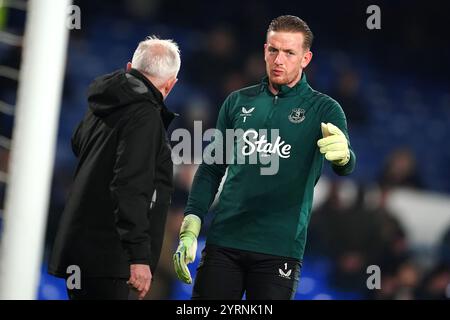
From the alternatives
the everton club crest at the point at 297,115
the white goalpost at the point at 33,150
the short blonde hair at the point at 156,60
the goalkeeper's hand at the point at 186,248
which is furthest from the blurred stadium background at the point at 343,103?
the white goalpost at the point at 33,150

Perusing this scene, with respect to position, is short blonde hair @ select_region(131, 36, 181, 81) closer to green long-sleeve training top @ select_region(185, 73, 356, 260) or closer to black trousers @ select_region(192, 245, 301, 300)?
green long-sleeve training top @ select_region(185, 73, 356, 260)

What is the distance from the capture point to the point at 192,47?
21.5ft

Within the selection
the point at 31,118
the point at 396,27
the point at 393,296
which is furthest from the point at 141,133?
the point at 396,27

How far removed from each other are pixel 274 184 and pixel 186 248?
0.39m

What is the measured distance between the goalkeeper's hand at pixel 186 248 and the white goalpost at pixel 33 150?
0.68 m

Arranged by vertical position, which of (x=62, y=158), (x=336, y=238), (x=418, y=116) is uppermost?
(x=418, y=116)

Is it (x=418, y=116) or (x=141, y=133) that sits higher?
(x=418, y=116)

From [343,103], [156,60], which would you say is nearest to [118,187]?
[156,60]

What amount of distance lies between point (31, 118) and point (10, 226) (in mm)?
300

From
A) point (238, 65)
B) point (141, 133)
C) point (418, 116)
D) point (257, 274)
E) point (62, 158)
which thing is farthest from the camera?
point (418, 116)

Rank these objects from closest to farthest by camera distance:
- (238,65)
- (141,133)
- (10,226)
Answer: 1. (10,226)
2. (141,133)
3. (238,65)

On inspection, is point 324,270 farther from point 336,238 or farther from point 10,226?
point 10,226

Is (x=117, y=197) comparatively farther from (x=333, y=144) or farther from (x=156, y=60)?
(x=333, y=144)

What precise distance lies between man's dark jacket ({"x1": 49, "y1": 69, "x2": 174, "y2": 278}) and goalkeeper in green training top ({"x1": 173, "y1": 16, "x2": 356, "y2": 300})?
0.81 ft
